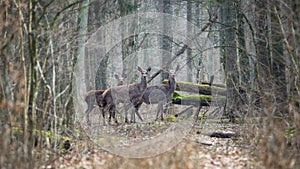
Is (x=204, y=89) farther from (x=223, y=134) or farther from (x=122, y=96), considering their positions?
(x=223, y=134)

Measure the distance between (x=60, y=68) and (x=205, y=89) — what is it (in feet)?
25.9

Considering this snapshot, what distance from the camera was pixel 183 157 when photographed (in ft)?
20.4

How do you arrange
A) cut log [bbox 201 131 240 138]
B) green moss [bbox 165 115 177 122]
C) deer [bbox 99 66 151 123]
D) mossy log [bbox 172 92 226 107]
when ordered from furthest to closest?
deer [bbox 99 66 151 123], green moss [bbox 165 115 177 122], mossy log [bbox 172 92 226 107], cut log [bbox 201 131 240 138]

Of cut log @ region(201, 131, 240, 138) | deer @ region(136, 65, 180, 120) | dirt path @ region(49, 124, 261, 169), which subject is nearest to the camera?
dirt path @ region(49, 124, 261, 169)

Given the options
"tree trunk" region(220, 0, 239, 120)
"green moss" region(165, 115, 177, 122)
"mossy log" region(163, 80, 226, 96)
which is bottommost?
"green moss" region(165, 115, 177, 122)

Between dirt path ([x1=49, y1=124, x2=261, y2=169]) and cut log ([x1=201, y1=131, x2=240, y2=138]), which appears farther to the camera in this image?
cut log ([x1=201, y1=131, x2=240, y2=138])

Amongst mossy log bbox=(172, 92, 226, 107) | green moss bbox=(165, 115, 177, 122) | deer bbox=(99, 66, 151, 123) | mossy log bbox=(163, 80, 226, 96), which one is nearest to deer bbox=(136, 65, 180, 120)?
deer bbox=(99, 66, 151, 123)

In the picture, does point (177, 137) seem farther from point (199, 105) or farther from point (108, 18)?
point (108, 18)

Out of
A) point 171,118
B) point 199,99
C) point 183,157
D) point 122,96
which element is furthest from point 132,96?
point 183,157

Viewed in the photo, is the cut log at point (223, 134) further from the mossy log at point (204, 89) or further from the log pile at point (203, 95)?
the mossy log at point (204, 89)

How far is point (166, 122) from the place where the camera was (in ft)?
46.8

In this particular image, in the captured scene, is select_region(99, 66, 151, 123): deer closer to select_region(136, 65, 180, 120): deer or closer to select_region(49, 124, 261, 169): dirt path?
select_region(136, 65, 180, 120): deer

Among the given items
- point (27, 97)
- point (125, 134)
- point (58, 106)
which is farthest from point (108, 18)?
point (27, 97)

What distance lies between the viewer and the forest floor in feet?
20.3
